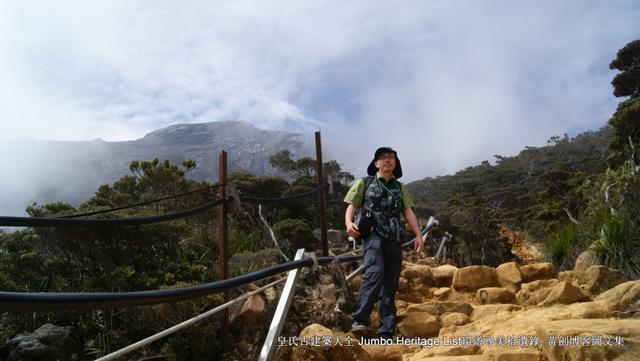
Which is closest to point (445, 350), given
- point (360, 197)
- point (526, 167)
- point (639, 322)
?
point (639, 322)

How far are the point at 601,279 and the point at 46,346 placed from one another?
15.8ft

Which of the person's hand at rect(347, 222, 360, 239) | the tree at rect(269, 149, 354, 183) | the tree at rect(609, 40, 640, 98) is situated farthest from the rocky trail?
the tree at rect(269, 149, 354, 183)

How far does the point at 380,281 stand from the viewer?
3.43 m

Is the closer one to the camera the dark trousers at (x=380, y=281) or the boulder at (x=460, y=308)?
the dark trousers at (x=380, y=281)

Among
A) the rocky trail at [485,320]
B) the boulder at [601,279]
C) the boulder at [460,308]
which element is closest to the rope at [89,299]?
the rocky trail at [485,320]

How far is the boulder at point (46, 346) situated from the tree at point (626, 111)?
40.0 feet

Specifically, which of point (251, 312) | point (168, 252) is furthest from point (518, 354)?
point (168, 252)

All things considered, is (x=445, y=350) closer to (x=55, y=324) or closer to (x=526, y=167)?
(x=55, y=324)

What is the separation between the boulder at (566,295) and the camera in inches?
143

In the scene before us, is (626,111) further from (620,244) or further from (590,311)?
(590,311)

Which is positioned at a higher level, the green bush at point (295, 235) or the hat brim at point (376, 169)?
the hat brim at point (376, 169)

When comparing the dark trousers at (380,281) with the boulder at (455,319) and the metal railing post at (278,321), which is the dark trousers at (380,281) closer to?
the boulder at (455,319)

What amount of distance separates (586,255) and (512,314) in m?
2.11

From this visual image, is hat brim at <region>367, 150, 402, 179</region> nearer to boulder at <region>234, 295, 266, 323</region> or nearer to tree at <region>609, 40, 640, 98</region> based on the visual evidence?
boulder at <region>234, 295, 266, 323</region>
